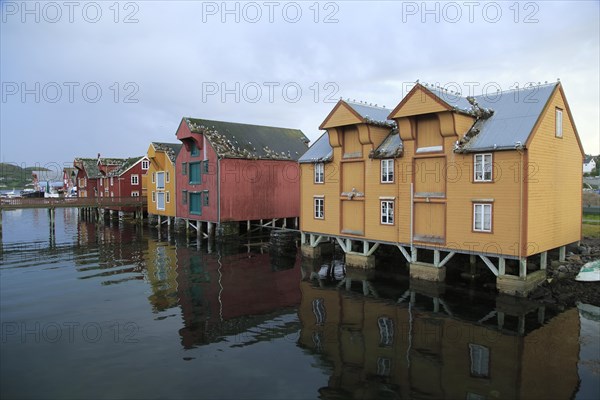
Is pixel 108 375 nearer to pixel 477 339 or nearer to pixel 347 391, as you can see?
pixel 347 391

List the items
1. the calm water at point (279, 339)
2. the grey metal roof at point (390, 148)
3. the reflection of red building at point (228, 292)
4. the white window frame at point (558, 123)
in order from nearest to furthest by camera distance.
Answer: the calm water at point (279, 339)
the reflection of red building at point (228, 292)
the white window frame at point (558, 123)
the grey metal roof at point (390, 148)

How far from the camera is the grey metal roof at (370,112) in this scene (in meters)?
25.5

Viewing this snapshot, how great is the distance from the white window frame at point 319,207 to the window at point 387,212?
16.3 feet

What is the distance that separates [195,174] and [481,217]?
99.4 feet

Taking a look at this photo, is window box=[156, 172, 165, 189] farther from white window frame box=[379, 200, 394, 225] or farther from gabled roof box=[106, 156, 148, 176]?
white window frame box=[379, 200, 394, 225]

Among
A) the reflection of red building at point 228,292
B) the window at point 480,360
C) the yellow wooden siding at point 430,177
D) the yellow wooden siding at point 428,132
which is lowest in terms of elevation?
the window at point 480,360

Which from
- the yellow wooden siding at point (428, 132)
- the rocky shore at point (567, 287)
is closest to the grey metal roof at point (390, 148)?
the yellow wooden siding at point (428, 132)

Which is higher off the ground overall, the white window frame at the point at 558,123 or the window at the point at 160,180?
the white window frame at the point at 558,123

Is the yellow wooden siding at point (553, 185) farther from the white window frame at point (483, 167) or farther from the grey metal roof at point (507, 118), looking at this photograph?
the white window frame at point (483, 167)

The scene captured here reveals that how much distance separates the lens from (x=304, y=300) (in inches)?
800

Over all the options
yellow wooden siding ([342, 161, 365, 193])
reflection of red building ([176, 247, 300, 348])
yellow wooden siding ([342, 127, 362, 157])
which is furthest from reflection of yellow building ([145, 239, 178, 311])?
yellow wooden siding ([342, 127, 362, 157])

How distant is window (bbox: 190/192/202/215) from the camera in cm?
4297

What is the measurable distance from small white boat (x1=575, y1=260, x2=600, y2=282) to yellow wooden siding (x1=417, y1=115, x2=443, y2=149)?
8.88 meters

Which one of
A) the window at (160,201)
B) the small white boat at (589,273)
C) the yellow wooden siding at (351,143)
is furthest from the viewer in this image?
the window at (160,201)
